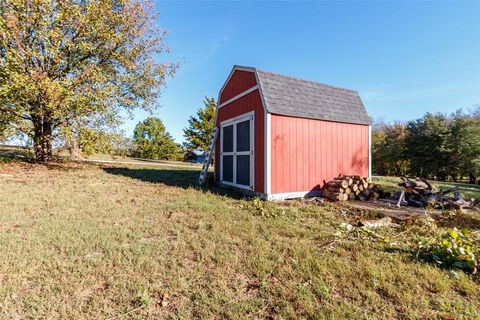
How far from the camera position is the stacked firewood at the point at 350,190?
573 centimetres

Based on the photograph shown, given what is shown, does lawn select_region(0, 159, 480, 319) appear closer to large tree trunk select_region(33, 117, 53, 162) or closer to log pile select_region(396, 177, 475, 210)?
log pile select_region(396, 177, 475, 210)

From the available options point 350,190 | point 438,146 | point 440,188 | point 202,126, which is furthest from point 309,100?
point 202,126

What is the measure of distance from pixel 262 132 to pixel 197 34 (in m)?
7.31

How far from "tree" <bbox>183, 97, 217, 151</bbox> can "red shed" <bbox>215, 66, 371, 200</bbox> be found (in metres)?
18.5

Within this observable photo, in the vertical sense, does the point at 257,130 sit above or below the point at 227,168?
above

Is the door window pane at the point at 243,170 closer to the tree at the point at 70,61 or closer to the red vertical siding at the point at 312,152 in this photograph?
the red vertical siding at the point at 312,152

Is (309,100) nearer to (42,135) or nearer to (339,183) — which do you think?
(339,183)

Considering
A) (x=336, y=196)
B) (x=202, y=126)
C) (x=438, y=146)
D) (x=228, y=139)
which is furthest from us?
(x=202, y=126)

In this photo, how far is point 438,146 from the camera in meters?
18.2

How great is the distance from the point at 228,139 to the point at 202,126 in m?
19.5

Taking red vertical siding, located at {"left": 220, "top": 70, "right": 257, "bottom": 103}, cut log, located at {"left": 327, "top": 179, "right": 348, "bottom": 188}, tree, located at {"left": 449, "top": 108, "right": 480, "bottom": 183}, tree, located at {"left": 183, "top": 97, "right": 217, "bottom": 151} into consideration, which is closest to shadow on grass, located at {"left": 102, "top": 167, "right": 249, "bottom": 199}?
cut log, located at {"left": 327, "top": 179, "right": 348, "bottom": 188}

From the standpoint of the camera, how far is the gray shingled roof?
5789mm

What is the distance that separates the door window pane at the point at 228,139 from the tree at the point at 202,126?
17965mm

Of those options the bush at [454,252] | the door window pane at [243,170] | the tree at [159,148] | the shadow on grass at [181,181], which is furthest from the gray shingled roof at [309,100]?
the tree at [159,148]
